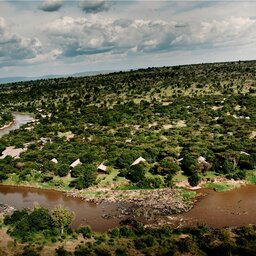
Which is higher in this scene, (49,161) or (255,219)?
(49,161)

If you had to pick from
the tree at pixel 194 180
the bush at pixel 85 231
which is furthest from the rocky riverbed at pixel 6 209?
the tree at pixel 194 180

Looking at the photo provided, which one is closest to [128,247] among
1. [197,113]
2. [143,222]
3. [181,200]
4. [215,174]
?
[143,222]

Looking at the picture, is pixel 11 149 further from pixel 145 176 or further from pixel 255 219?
pixel 255 219

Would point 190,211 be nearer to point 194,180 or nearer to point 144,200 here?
point 144,200

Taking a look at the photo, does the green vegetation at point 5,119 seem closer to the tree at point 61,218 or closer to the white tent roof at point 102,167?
the white tent roof at point 102,167

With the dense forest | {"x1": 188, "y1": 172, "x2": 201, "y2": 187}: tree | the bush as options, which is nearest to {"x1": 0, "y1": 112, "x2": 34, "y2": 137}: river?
the dense forest

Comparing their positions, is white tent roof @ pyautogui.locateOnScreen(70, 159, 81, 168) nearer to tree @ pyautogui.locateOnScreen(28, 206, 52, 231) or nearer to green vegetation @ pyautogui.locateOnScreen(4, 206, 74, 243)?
green vegetation @ pyautogui.locateOnScreen(4, 206, 74, 243)
